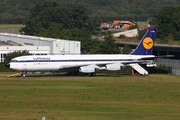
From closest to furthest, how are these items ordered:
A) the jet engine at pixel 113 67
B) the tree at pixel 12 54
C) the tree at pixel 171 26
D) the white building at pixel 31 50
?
the jet engine at pixel 113 67 → the tree at pixel 12 54 → the white building at pixel 31 50 → the tree at pixel 171 26

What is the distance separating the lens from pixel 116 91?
77062 mm

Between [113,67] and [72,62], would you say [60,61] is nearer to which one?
[72,62]

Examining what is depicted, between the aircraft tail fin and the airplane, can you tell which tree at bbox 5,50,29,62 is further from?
the aircraft tail fin

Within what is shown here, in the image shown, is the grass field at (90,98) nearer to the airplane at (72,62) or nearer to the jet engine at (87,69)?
the jet engine at (87,69)

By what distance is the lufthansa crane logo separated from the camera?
10506 centimetres

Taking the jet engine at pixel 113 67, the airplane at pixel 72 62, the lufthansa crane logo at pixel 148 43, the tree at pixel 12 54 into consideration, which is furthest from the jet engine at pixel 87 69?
the tree at pixel 12 54

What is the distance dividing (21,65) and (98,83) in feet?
45.9

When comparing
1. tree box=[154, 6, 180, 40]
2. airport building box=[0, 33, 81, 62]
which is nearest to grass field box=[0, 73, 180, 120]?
airport building box=[0, 33, 81, 62]

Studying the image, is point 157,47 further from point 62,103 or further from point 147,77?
point 62,103

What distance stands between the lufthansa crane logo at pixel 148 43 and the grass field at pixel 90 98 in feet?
26.3

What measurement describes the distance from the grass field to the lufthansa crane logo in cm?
802

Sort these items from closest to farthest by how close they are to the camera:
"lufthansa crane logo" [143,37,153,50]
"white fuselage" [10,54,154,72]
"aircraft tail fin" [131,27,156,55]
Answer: "white fuselage" [10,54,154,72] < "aircraft tail fin" [131,27,156,55] < "lufthansa crane logo" [143,37,153,50]

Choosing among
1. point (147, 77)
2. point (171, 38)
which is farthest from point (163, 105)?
point (171, 38)

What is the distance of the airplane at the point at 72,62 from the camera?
97.1 metres
